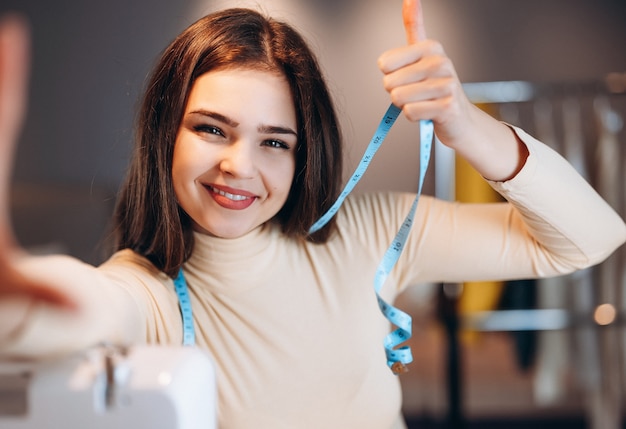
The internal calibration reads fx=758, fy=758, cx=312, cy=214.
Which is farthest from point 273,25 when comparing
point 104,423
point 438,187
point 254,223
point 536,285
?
point 536,285

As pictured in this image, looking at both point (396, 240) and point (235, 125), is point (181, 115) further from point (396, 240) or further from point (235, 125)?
point (396, 240)

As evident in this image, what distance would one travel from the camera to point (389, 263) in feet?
2.39

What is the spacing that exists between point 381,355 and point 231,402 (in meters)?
0.19

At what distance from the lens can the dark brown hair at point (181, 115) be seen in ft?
2.53

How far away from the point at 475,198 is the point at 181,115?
127 centimetres

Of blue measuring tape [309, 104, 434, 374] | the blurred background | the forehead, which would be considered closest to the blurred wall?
the blurred background

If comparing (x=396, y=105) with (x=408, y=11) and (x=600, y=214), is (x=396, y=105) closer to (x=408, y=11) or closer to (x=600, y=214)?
(x=408, y=11)

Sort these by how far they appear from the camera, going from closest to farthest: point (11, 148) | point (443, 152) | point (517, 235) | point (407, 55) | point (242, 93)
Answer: point (11, 148)
point (407, 55)
point (242, 93)
point (517, 235)
point (443, 152)

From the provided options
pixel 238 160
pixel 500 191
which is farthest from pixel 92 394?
pixel 500 191

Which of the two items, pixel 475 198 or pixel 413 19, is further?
pixel 475 198

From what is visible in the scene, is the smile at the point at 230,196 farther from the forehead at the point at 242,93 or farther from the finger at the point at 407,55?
the finger at the point at 407,55

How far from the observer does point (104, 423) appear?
0.46 m

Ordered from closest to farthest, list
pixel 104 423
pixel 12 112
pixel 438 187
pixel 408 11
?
1. pixel 12 112
2. pixel 104 423
3. pixel 408 11
4. pixel 438 187

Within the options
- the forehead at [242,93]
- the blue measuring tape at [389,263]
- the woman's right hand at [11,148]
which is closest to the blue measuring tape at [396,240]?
the blue measuring tape at [389,263]
